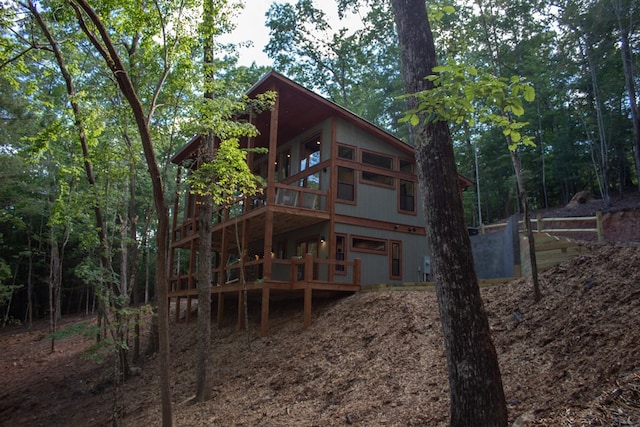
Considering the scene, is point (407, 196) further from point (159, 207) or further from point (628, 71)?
point (628, 71)

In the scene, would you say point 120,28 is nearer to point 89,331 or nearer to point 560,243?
point 89,331

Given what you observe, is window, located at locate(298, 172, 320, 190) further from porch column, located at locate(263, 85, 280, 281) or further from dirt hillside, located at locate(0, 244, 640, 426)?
dirt hillside, located at locate(0, 244, 640, 426)

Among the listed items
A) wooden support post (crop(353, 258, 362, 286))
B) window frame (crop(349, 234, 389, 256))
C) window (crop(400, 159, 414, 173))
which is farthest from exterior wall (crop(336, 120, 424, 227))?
wooden support post (crop(353, 258, 362, 286))

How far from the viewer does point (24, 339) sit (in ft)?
80.5

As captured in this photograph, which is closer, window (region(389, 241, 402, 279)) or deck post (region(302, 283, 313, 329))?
deck post (region(302, 283, 313, 329))

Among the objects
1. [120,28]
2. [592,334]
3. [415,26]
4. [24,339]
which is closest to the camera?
[415,26]

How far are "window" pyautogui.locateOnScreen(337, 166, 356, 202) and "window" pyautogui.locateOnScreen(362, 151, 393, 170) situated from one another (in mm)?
864

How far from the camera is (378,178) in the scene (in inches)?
653

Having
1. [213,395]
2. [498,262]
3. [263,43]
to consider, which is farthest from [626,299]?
[263,43]

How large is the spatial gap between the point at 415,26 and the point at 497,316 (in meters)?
5.79

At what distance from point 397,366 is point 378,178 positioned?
9.35m

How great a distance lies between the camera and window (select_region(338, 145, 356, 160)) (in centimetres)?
1593

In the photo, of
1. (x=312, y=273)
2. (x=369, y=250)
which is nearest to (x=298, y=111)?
(x=369, y=250)

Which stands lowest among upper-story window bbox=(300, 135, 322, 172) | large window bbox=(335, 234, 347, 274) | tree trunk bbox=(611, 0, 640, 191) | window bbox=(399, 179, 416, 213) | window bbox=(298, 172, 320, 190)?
large window bbox=(335, 234, 347, 274)
